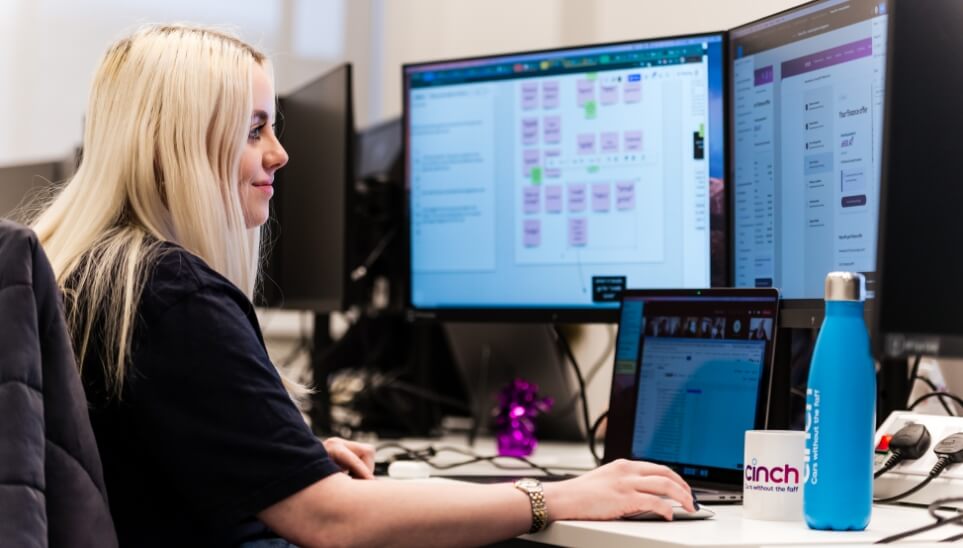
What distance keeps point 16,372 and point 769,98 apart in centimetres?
99

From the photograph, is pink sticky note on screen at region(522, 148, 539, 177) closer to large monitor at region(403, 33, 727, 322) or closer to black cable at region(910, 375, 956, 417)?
large monitor at region(403, 33, 727, 322)

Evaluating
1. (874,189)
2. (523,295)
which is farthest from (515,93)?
(874,189)

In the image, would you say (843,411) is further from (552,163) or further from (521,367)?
(521,367)

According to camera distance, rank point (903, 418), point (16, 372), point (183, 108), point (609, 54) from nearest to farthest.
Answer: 1. point (16, 372)
2. point (183, 108)
3. point (903, 418)
4. point (609, 54)

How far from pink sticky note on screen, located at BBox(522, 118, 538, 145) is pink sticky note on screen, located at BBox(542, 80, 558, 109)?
0.10 feet

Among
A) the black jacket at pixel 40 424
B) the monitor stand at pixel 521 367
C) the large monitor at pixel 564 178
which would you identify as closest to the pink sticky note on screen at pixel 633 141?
the large monitor at pixel 564 178

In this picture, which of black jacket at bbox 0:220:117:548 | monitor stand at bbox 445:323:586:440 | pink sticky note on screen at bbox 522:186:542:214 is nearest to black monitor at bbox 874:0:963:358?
black jacket at bbox 0:220:117:548

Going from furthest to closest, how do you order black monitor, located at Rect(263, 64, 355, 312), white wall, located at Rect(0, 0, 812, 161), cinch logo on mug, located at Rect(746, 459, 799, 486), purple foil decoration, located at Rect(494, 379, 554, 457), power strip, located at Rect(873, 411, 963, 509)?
white wall, located at Rect(0, 0, 812, 161) < black monitor, located at Rect(263, 64, 355, 312) < purple foil decoration, located at Rect(494, 379, 554, 457) < power strip, located at Rect(873, 411, 963, 509) < cinch logo on mug, located at Rect(746, 459, 799, 486)

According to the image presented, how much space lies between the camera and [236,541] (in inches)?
45.8

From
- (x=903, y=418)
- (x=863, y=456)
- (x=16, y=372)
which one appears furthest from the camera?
(x=903, y=418)

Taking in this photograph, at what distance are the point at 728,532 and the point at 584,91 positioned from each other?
85 centimetres

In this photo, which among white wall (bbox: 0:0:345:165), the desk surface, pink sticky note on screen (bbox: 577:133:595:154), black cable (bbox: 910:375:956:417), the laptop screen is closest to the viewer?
the desk surface

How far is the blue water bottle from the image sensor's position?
106 cm

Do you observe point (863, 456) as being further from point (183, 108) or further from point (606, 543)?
point (183, 108)
